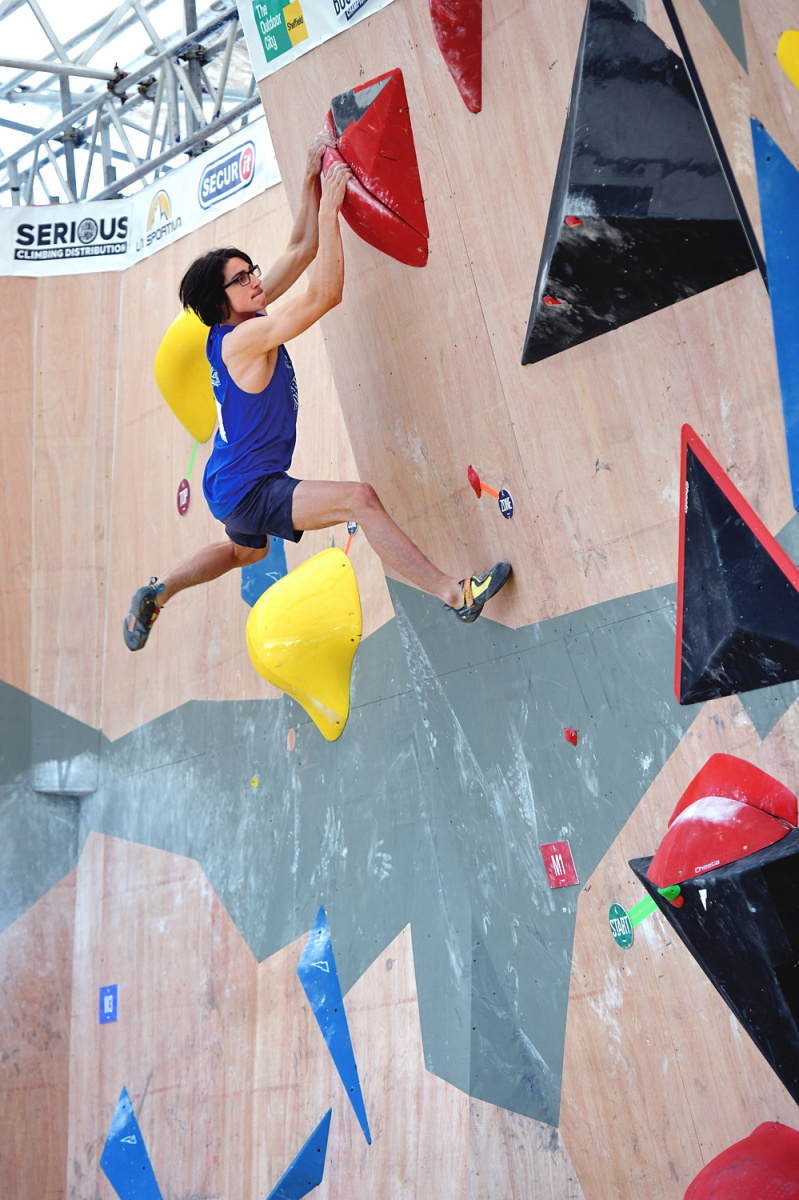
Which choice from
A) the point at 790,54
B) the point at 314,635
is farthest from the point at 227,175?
the point at 790,54

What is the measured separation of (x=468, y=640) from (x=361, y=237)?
1.09 meters

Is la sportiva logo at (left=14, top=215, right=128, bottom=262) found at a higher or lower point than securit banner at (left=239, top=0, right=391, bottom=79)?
higher

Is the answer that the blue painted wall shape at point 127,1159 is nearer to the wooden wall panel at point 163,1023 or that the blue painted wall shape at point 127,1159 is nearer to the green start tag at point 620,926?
the wooden wall panel at point 163,1023

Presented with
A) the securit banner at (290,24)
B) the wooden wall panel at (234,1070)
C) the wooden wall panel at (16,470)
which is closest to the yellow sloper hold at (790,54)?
the securit banner at (290,24)

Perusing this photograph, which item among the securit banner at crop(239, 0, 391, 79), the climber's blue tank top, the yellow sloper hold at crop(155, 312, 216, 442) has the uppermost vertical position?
the yellow sloper hold at crop(155, 312, 216, 442)

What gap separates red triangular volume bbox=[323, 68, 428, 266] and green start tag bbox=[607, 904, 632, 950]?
5.40 ft

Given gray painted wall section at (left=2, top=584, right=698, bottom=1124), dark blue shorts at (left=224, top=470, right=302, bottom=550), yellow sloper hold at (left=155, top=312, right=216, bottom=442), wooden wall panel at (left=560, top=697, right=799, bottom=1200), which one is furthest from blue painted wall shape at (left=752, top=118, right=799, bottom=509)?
yellow sloper hold at (left=155, top=312, right=216, bottom=442)

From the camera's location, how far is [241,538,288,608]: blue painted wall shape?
4.01m

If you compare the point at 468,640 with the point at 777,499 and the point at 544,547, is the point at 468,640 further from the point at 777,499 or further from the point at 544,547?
the point at 777,499

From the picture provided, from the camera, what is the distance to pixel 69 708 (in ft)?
15.5

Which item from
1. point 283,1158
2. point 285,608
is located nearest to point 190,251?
point 285,608

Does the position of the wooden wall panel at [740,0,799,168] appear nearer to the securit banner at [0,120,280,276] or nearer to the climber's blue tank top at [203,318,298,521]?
the climber's blue tank top at [203,318,298,521]

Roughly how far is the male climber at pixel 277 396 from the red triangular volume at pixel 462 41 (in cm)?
37

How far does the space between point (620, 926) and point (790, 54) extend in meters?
1.83
